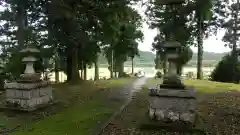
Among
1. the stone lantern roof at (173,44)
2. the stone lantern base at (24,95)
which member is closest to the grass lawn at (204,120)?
the stone lantern roof at (173,44)

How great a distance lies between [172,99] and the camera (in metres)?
7.03

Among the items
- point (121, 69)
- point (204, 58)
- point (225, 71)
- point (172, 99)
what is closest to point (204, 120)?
point (172, 99)

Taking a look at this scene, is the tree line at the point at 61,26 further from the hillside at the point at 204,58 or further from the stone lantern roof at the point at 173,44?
the hillside at the point at 204,58

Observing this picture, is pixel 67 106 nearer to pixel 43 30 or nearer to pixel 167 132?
pixel 167 132

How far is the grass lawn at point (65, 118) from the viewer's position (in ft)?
23.1

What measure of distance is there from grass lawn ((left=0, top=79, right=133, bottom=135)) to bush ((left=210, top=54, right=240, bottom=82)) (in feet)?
57.6

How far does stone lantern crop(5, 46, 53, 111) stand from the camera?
9062mm

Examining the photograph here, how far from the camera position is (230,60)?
25609 millimetres

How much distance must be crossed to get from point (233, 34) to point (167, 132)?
2257 cm

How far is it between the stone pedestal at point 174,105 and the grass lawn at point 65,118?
1780mm

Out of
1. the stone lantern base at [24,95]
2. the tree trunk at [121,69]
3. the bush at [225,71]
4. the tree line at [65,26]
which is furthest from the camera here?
the tree trunk at [121,69]

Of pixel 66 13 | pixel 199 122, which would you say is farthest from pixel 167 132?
pixel 66 13

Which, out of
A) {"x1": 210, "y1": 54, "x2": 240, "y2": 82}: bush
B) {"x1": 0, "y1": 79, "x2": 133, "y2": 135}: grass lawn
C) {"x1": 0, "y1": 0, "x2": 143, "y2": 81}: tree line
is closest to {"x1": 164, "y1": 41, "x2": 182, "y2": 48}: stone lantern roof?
{"x1": 0, "y1": 79, "x2": 133, "y2": 135}: grass lawn

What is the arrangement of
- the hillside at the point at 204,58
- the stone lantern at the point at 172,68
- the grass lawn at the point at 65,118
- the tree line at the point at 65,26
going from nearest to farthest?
the grass lawn at the point at 65,118 < the stone lantern at the point at 172,68 < the tree line at the point at 65,26 < the hillside at the point at 204,58
